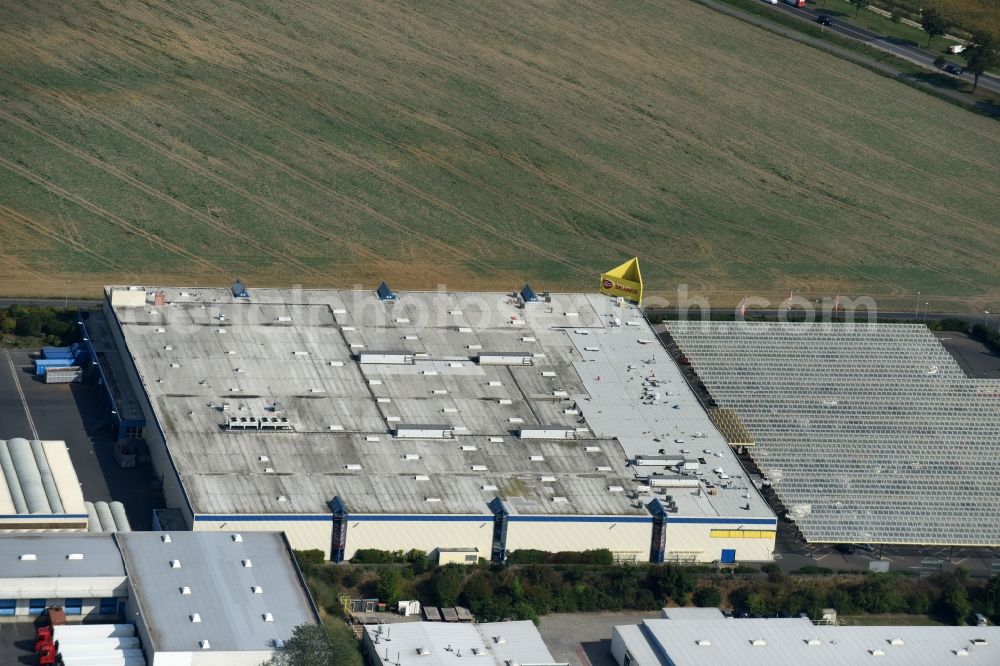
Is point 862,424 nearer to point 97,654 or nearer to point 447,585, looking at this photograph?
point 447,585

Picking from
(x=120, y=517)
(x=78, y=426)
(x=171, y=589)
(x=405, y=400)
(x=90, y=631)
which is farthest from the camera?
(x=78, y=426)

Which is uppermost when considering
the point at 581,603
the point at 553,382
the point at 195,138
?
the point at 195,138

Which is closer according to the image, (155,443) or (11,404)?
(155,443)

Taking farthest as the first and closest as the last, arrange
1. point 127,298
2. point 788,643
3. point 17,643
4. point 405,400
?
point 127,298 < point 405,400 < point 788,643 < point 17,643

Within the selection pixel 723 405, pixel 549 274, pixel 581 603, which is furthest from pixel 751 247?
pixel 581 603

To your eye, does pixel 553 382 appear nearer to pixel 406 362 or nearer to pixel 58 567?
pixel 406 362

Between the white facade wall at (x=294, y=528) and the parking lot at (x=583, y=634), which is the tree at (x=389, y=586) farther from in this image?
the parking lot at (x=583, y=634)

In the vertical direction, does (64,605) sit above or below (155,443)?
below

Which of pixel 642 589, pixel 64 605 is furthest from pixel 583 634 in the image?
pixel 64 605
